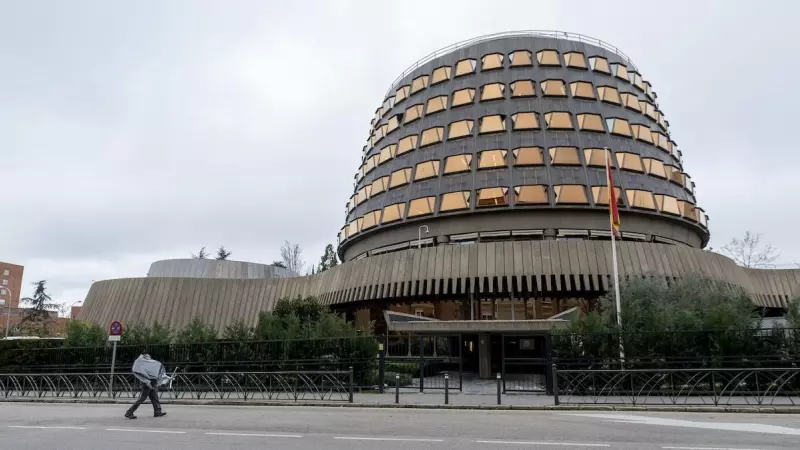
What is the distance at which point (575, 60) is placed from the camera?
49969 mm

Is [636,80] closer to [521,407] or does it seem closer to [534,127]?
[534,127]

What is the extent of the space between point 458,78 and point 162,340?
35.4 metres

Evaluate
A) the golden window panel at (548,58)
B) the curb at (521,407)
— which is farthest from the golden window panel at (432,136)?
the curb at (521,407)

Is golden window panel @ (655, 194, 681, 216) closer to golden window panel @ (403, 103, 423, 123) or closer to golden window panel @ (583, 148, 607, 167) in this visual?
golden window panel @ (583, 148, 607, 167)

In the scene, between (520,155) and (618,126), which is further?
(618,126)

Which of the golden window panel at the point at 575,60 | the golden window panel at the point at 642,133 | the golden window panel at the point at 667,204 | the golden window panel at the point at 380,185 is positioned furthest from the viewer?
the golden window panel at the point at 575,60

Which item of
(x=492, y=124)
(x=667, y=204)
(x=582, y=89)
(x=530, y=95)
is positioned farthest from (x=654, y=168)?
(x=492, y=124)

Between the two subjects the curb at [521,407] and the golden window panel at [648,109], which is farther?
the golden window panel at [648,109]

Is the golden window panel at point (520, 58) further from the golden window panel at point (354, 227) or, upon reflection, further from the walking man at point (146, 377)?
the walking man at point (146, 377)

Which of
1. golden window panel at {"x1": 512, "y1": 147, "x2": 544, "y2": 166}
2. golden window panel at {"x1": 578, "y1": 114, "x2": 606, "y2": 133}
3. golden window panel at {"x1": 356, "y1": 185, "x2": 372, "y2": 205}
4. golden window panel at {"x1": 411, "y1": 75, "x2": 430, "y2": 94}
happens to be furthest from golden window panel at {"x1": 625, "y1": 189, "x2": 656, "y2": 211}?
golden window panel at {"x1": 356, "y1": 185, "x2": 372, "y2": 205}

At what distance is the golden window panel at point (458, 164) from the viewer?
44.2 meters

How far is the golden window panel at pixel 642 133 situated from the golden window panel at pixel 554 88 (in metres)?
6.67

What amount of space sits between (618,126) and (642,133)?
2.76 metres

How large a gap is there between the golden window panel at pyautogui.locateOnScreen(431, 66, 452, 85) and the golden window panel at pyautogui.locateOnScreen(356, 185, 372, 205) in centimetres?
1194
